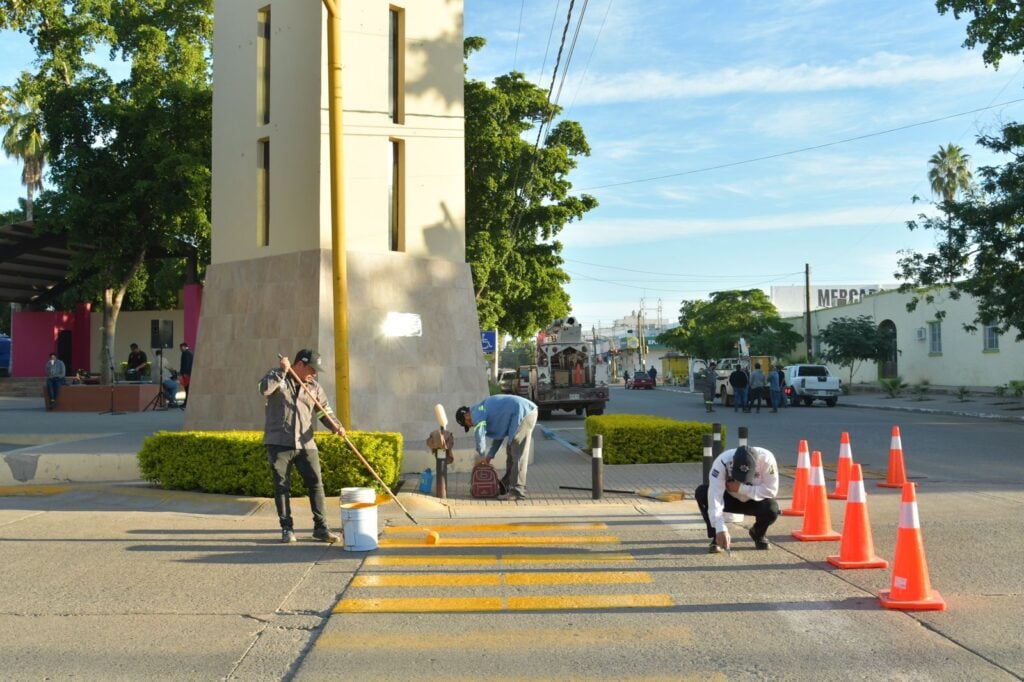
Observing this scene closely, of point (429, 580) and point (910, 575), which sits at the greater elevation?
point (910, 575)

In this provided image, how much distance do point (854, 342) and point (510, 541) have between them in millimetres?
41614

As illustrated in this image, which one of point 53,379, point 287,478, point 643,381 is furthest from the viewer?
point 643,381

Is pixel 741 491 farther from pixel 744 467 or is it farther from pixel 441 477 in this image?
pixel 441 477

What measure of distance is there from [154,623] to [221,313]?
35.1 ft

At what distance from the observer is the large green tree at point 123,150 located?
99.2 feet

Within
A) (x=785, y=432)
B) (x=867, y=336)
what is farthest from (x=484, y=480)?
(x=867, y=336)

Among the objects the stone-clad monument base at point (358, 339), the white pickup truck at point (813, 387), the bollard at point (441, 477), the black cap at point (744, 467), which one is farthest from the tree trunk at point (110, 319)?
the black cap at point (744, 467)

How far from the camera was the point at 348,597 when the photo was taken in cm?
682

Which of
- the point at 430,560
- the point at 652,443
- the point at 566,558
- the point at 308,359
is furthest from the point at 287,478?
the point at 652,443

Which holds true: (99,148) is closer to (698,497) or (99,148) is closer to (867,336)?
(698,497)

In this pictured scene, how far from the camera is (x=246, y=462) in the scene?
11766 mm

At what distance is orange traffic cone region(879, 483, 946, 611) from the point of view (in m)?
6.31

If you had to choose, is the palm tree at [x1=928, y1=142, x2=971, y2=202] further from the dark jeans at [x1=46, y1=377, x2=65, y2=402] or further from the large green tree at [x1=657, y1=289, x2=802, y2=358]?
the dark jeans at [x1=46, y1=377, x2=65, y2=402]

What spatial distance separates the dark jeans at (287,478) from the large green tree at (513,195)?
23.1 metres
